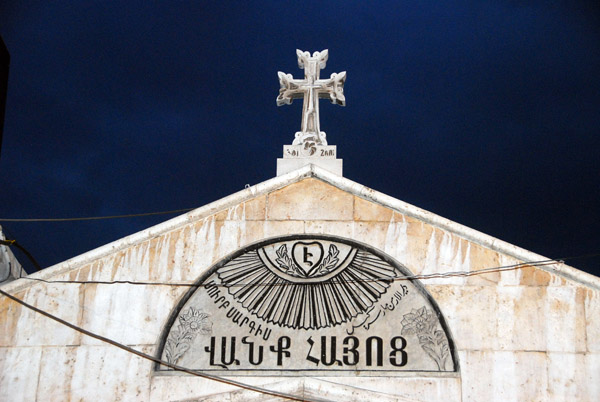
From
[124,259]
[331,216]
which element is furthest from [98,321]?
[331,216]

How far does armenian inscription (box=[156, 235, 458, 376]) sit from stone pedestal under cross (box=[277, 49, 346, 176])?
4.19 feet

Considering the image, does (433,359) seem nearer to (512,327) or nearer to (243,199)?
(512,327)

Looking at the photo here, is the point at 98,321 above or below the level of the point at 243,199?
below

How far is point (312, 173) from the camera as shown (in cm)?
1238

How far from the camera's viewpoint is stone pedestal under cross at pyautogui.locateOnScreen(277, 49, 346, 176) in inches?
499

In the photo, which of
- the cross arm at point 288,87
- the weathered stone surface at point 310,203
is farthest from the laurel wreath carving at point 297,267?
the cross arm at point 288,87

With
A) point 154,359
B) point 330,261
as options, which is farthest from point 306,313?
point 154,359

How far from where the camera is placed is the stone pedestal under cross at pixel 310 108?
1268 cm

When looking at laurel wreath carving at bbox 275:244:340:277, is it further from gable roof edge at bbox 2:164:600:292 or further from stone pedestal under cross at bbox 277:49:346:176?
stone pedestal under cross at bbox 277:49:346:176

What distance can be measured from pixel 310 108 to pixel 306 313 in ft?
10.9

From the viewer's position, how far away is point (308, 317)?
11430mm

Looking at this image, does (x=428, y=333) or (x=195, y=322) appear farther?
(x=195, y=322)

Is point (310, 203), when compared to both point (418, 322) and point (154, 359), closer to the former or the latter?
point (418, 322)

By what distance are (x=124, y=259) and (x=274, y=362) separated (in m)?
2.40
